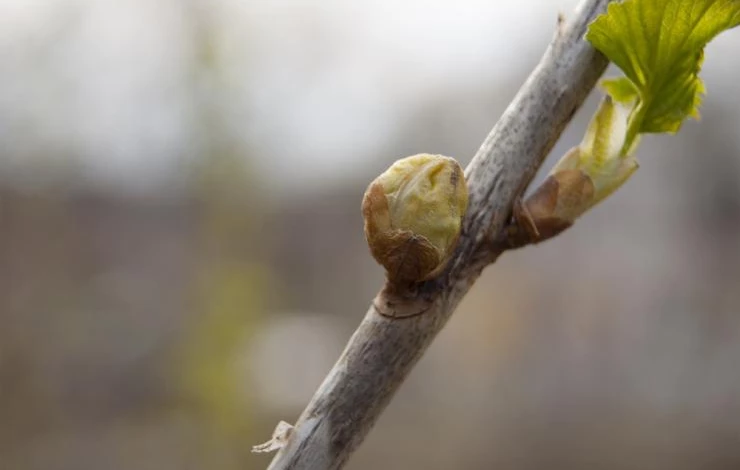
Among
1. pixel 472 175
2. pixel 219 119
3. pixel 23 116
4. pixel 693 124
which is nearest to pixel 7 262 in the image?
pixel 23 116

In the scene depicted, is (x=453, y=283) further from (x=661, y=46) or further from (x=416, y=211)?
(x=661, y=46)

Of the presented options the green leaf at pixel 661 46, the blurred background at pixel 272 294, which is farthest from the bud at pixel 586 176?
the blurred background at pixel 272 294

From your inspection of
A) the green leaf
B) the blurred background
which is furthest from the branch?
the blurred background

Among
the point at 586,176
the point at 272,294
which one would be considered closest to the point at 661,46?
the point at 586,176

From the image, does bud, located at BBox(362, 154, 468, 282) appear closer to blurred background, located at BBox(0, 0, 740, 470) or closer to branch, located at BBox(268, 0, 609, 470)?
branch, located at BBox(268, 0, 609, 470)

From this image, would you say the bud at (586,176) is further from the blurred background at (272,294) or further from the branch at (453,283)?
the blurred background at (272,294)

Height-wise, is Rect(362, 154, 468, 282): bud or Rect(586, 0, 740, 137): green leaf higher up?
Rect(586, 0, 740, 137): green leaf
